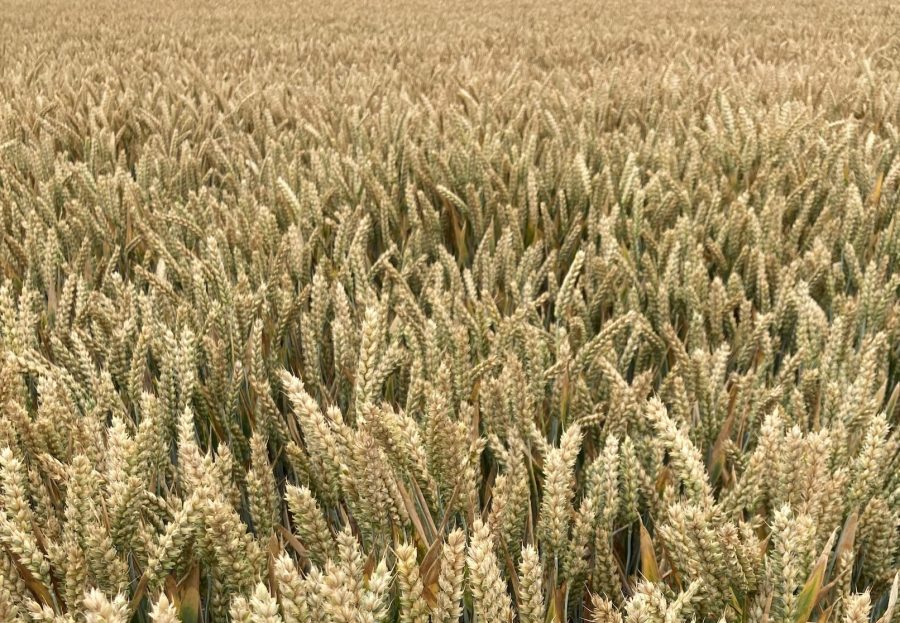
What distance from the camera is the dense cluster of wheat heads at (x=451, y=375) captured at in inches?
27.0

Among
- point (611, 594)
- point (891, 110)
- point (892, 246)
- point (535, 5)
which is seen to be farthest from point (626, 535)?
point (535, 5)

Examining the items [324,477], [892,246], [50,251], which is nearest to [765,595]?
[324,477]

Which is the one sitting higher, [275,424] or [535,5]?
[535,5]

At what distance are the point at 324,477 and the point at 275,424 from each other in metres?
0.19

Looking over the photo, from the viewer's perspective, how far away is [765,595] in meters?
0.66

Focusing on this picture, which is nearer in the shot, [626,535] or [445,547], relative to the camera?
[445,547]

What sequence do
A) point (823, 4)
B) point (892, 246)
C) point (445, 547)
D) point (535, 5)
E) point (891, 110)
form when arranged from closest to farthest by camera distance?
point (445, 547)
point (892, 246)
point (891, 110)
point (823, 4)
point (535, 5)

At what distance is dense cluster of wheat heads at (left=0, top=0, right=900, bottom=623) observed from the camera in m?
0.69

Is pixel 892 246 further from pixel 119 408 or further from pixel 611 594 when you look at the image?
pixel 119 408

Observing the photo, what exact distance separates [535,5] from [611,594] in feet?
33.2

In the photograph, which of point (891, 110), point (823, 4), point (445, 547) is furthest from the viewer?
point (823, 4)

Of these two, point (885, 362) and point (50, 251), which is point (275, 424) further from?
point (885, 362)

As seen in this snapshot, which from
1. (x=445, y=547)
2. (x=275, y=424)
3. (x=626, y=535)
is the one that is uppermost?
(x=445, y=547)

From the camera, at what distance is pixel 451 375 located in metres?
→ 1.09
